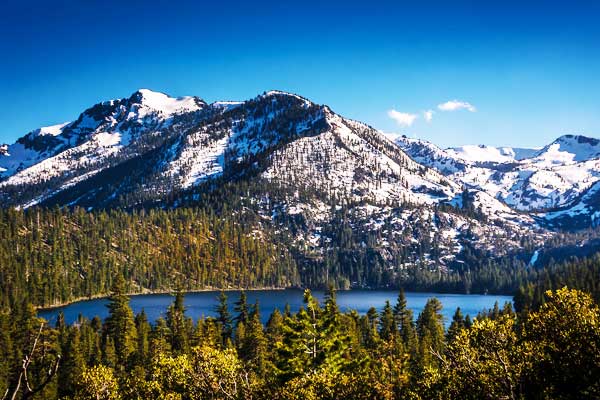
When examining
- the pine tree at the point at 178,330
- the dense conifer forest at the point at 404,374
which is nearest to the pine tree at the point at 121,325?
the pine tree at the point at 178,330

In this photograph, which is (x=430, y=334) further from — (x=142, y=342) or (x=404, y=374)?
(x=404, y=374)

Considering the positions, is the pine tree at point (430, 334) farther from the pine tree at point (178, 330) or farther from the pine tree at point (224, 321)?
the pine tree at point (178, 330)

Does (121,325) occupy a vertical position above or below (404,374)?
below

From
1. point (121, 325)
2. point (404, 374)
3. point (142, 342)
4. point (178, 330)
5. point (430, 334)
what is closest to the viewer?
point (404, 374)

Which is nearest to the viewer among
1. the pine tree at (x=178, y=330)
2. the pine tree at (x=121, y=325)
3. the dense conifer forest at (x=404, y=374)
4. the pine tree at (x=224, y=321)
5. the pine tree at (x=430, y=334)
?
the dense conifer forest at (x=404, y=374)

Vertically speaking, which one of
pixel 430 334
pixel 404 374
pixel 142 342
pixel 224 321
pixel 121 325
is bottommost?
pixel 430 334

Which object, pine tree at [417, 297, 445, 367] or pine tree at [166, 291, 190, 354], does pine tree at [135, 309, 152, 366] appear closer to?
pine tree at [166, 291, 190, 354]

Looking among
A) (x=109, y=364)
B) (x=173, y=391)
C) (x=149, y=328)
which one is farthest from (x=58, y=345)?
(x=173, y=391)

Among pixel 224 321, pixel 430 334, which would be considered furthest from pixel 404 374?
pixel 224 321

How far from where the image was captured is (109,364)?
313 feet

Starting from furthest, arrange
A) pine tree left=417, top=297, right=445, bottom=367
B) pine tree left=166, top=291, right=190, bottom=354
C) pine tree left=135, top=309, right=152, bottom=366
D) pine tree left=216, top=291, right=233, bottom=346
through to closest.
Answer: pine tree left=216, top=291, right=233, bottom=346 → pine tree left=166, top=291, right=190, bottom=354 → pine tree left=135, top=309, right=152, bottom=366 → pine tree left=417, top=297, right=445, bottom=367

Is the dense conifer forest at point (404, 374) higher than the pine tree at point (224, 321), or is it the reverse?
the dense conifer forest at point (404, 374)

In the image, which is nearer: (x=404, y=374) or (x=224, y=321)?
(x=404, y=374)

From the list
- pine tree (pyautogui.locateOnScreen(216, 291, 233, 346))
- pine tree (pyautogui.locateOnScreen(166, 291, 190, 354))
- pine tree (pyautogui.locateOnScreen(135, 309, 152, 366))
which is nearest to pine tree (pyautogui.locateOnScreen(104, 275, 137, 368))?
pine tree (pyautogui.locateOnScreen(135, 309, 152, 366))
